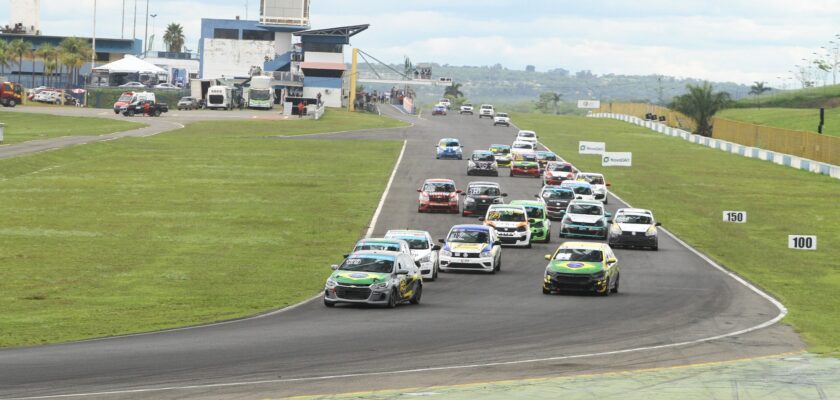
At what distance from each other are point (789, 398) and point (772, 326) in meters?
12.9

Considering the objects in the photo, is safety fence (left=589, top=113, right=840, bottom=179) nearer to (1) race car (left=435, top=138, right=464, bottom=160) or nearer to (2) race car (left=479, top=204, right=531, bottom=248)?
(1) race car (left=435, top=138, right=464, bottom=160)

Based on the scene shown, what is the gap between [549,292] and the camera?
118ft

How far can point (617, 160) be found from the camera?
92250 mm

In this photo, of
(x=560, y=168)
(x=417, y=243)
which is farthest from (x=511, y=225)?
(x=560, y=168)

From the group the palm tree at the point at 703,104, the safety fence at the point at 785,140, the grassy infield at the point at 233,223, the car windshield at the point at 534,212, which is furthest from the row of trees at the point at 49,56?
the car windshield at the point at 534,212

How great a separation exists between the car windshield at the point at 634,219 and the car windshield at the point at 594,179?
18298 mm

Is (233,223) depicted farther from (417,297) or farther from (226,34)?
(226,34)

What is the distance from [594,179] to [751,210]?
8.41 meters

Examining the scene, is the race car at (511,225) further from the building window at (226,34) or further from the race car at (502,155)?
the building window at (226,34)

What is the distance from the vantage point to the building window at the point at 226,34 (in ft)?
613

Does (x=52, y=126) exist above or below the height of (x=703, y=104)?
below

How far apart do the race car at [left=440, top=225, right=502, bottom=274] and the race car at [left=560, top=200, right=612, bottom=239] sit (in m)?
9.93

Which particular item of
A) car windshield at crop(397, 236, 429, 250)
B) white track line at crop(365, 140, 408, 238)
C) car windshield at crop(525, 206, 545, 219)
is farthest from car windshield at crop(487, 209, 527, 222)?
car windshield at crop(397, 236, 429, 250)

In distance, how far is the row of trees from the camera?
173375 mm
